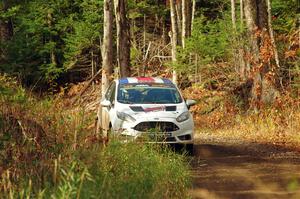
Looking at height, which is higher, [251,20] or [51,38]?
[251,20]

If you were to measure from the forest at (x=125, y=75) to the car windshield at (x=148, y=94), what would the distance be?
1242 millimetres

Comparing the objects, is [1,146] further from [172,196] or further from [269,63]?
[269,63]

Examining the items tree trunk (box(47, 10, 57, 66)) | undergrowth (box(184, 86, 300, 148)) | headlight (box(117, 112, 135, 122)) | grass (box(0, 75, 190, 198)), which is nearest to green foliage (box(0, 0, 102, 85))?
tree trunk (box(47, 10, 57, 66))

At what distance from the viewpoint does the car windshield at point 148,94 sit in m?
13.7

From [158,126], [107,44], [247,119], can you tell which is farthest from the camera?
[107,44]

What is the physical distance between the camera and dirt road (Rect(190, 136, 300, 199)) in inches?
364

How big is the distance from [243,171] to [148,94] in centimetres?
368

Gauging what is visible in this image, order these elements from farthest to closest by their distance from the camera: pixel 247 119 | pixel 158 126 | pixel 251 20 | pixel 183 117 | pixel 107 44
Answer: pixel 107 44
pixel 251 20
pixel 247 119
pixel 183 117
pixel 158 126

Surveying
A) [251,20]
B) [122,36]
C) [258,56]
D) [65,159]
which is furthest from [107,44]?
[65,159]

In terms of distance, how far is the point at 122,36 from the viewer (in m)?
22.3

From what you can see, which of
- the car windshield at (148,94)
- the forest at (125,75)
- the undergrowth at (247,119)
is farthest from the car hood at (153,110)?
the undergrowth at (247,119)

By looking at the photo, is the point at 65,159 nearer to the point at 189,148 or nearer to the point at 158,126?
the point at 158,126

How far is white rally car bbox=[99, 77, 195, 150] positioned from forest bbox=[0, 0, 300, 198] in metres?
1.03

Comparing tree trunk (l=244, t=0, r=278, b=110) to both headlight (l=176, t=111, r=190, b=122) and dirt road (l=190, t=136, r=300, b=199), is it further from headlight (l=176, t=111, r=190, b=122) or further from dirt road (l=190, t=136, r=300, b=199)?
headlight (l=176, t=111, r=190, b=122)
